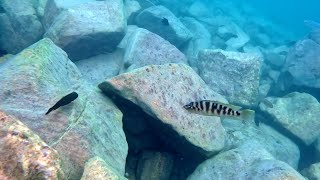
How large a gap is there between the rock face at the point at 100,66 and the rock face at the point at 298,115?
16.7 ft

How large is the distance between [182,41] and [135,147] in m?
7.36

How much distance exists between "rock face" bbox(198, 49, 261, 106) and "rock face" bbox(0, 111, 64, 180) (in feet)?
24.8

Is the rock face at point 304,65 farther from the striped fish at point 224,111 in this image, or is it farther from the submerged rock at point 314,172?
the striped fish at point 224,111

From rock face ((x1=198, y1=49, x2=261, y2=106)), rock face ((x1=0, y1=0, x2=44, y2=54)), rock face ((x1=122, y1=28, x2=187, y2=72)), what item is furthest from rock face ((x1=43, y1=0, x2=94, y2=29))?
rock face ((x1=198, y1=49, x2=261, y2=106))

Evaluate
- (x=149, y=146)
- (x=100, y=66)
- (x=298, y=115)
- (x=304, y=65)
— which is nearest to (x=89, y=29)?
(x=100, y=66)

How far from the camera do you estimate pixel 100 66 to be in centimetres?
917

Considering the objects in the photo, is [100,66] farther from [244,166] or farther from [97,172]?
[97,172]

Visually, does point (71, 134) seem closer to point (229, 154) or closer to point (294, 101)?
point (229, 154)

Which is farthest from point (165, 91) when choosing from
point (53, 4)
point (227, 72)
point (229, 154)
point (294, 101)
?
point (294, 101)

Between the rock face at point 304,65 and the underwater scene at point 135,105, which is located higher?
the underwater scene at point 135,105

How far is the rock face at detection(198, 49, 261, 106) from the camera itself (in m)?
10.1

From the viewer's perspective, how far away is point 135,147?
6875mm

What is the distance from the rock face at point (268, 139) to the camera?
870 cm

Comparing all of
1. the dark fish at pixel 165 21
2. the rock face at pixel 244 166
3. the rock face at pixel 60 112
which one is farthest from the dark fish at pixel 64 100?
the dark fish at pixel 165 21
